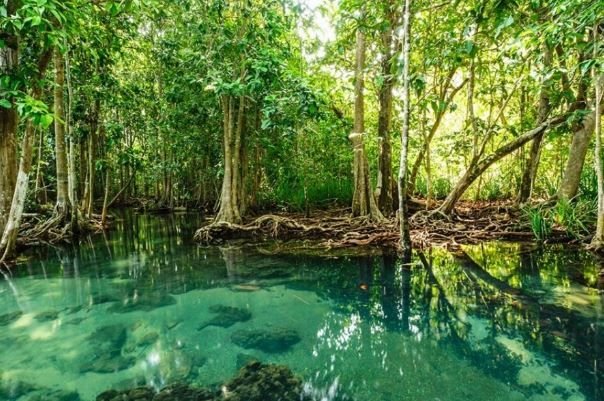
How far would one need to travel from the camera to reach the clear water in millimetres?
2775

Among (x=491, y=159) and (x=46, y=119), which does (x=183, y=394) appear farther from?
(x=491, y=159)

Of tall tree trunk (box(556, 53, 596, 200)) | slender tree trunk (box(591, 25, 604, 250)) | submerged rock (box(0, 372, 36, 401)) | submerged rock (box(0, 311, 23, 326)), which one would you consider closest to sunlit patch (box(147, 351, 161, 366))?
submerged rock (box(0, 372, 36, 401))

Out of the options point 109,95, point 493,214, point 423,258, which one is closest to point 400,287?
point 423,258

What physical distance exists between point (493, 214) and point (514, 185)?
350 cm

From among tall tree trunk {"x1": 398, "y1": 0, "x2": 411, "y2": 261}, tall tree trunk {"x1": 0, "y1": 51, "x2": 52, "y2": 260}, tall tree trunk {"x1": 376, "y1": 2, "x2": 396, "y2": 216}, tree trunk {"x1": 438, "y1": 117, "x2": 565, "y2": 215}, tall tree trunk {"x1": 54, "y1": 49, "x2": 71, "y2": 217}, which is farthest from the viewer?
tall tree trunk {"x1": 376, "y1": 2, "x2": 396, "y2": 216}

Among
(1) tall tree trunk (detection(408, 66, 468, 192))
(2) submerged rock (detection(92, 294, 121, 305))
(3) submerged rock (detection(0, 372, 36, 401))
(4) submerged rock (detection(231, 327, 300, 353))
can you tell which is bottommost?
(3) submerged rock (detection(0, 372, 36, 401))

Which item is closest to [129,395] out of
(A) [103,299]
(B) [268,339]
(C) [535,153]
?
(B) [268,339]

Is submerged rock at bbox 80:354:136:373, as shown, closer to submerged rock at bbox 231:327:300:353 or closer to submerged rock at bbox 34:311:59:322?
submerged rock at bbox 231:327:300:353

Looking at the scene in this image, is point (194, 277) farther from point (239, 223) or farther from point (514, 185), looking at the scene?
point (514, 185)

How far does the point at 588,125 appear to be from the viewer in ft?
22.4

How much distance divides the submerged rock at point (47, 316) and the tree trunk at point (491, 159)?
7.20 metres

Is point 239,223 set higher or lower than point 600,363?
higher

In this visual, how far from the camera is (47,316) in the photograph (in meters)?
4.20

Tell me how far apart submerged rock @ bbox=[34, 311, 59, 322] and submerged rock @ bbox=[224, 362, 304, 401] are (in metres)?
2.59
